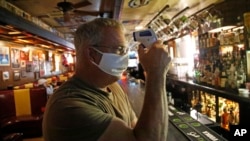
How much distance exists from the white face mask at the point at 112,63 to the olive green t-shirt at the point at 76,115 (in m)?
0.12

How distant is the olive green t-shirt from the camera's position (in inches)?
31.2

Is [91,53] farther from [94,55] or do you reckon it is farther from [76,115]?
[76,115]

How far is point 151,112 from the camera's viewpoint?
0.84 meters

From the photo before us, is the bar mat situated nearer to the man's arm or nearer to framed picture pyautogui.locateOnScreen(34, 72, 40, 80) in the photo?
the man's arm

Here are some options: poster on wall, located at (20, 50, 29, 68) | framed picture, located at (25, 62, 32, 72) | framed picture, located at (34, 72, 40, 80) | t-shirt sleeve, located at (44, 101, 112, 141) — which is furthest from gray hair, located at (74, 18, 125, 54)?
framed picture, located at (34, 72, 40, 80)

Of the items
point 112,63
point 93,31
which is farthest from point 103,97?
point 93,31

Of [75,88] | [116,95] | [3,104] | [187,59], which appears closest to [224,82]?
[187,59]

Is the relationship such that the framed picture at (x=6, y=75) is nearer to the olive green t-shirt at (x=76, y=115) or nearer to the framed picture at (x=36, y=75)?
the framed picture at (x=36, y=75)

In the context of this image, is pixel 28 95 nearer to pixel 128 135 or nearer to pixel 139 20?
pixel 139 20

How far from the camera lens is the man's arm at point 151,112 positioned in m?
0.80

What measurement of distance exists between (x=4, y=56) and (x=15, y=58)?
0.76 meters

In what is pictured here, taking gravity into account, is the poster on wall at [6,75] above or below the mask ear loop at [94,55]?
below

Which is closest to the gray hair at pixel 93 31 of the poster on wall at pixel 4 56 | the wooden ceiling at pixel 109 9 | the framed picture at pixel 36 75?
the wooden ceiling at pixel 109 9

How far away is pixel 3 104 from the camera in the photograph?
509cm
